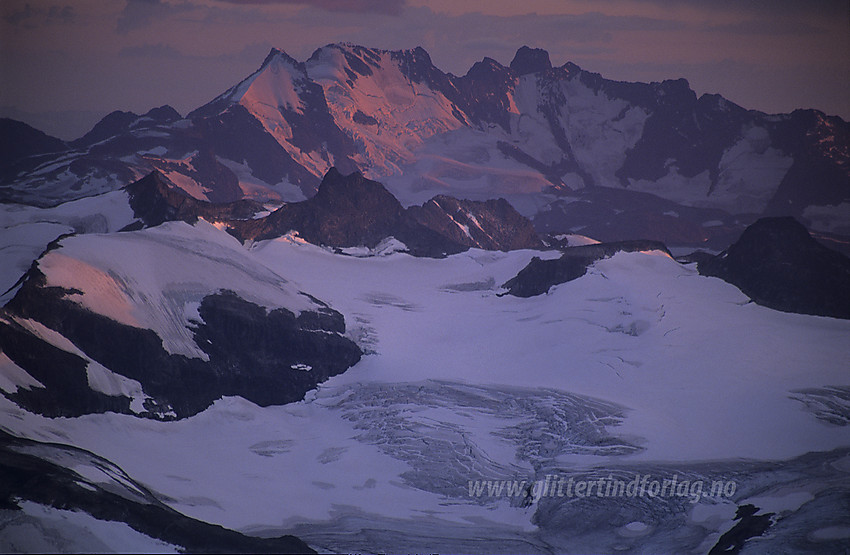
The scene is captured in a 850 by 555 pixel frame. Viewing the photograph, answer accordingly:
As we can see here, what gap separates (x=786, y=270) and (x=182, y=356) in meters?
89.2

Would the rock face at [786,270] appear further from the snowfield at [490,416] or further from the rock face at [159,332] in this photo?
the rock face at [159,332]

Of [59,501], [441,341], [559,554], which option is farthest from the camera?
[441,341]

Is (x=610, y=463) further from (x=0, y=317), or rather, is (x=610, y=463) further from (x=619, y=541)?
(x=0, y=317)

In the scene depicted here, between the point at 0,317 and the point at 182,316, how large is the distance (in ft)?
68.5

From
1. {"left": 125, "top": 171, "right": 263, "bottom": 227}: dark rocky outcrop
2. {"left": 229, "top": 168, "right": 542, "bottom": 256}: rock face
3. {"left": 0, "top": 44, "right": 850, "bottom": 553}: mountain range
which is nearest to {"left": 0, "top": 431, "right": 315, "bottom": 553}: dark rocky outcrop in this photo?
{"left": 0, "top": 44, "right": 850, "bottom": 553}: mountain range

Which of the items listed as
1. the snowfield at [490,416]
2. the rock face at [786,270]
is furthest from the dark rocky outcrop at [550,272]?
the rock face at [786,270]

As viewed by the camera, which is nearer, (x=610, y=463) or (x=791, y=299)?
(x=610, y=463)

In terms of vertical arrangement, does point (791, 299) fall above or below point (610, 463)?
above


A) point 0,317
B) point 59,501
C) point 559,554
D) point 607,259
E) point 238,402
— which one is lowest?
point 559,554

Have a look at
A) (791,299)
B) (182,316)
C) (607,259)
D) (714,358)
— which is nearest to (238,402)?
(182,316)

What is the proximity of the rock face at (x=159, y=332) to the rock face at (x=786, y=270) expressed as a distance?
2415 inches

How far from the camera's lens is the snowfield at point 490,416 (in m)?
77.9

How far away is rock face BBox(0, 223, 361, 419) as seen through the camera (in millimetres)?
91000

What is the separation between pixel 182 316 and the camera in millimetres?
107625
